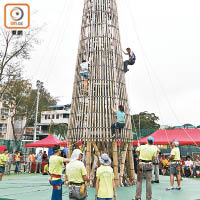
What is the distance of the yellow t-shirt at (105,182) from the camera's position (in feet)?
15.0

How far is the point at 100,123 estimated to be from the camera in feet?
30.1

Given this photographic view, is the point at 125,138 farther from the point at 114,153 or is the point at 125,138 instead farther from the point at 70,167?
the point at 70,167

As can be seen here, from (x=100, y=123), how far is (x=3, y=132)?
41336 mm

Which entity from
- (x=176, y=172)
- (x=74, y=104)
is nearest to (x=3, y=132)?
(x=74, y=104)

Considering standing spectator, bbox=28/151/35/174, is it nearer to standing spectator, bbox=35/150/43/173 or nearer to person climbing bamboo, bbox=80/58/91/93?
standing spectator, bbox=35/150/43/173

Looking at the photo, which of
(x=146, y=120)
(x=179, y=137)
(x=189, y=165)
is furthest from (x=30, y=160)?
(x=146, y=120)

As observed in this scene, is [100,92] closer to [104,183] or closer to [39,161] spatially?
[104,183]

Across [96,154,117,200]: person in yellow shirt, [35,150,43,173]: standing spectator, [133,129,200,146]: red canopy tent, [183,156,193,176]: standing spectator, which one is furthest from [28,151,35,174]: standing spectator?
[96,154,117,200]: person in yellow shirt

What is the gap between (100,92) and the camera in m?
9.53

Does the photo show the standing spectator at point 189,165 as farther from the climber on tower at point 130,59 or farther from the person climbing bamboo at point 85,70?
the person climbing bamboo at point 85,70

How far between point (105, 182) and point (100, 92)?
524 centimetres

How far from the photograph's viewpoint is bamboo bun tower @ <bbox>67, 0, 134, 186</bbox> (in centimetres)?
917

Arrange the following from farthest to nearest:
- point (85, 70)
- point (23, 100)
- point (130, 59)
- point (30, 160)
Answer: point (23, 100) < point (30, 160) < point (130, 59) < point (85, 70)

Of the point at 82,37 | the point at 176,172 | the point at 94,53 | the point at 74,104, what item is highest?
the point at 82,37
